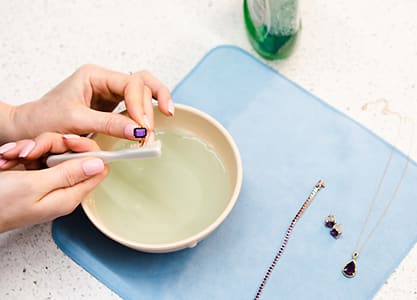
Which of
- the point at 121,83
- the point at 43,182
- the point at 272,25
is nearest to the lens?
the point at 43,182

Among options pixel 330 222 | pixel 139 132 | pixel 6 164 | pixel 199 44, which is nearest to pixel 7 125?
pixel 6 164

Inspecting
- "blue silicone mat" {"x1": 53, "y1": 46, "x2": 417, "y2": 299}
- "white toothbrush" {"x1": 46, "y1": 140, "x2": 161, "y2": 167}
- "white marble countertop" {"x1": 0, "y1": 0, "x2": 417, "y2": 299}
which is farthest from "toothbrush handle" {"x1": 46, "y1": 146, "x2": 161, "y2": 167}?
"white marble countertop" {"x1": 0, "y1": 0, "x2": 417, "y2": 299}

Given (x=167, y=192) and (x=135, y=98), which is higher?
(x=135, y=98)

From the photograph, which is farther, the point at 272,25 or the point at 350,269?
the point at 272,25

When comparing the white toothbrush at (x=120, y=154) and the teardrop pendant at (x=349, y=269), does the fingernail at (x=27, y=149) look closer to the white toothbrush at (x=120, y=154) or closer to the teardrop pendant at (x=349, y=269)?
the white toothbrush at (x=120, y=154)

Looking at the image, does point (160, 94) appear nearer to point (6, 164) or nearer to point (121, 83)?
point (121, 83)

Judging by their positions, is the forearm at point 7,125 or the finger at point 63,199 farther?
the forearm at point 7,125

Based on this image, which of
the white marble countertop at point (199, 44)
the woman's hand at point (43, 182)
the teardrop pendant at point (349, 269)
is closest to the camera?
the woman's hand at point (43, 182)

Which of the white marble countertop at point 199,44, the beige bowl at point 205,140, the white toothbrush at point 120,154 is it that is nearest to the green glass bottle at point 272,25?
the white marble countertop at point 199,44
